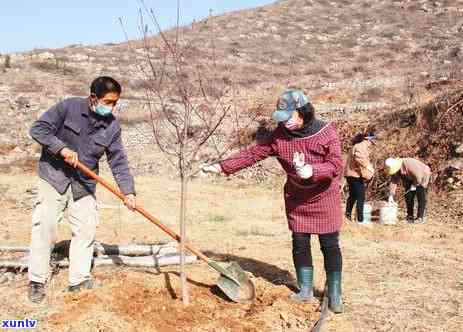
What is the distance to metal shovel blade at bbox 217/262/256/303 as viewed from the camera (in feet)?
13.8

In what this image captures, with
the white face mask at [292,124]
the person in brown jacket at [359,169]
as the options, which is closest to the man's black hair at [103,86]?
the white face mask at [292,124]

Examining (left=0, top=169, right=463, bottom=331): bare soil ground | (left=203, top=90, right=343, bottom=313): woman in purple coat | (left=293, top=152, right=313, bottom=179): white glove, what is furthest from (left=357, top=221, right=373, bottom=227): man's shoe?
(left=293, top=152, right=313, bottom=179): white glove

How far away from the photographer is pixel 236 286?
13.9 ft

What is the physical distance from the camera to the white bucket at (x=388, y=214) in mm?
8328

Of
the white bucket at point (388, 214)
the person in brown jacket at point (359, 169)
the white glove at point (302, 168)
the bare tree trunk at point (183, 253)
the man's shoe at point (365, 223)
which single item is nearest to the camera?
the white glove at point (302, 168)

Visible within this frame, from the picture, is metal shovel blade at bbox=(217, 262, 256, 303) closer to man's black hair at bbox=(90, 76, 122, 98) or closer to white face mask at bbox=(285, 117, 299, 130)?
white face mask at bbox=(285, 117, 299, 130)

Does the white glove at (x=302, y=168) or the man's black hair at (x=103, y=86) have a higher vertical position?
the man's black hair at (x=103, y=86)

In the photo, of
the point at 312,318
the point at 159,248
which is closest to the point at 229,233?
the point at 159,248

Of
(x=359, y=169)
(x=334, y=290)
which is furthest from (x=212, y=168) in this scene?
(x=359, y=169)

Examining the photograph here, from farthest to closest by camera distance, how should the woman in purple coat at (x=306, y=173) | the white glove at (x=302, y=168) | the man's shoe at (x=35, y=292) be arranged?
the man's shoe at (x=35, y=292) → the woman in purple coat at (x=306, y=173) → the white glove at (x=302, y=168)

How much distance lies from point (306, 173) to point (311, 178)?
14 centimetres

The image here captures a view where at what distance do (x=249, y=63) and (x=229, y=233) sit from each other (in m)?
22.7

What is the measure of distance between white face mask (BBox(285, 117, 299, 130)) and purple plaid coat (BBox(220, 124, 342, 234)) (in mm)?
100

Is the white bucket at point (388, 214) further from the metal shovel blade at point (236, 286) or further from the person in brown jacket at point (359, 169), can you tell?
the metal shovel blade at point (236, 286)
